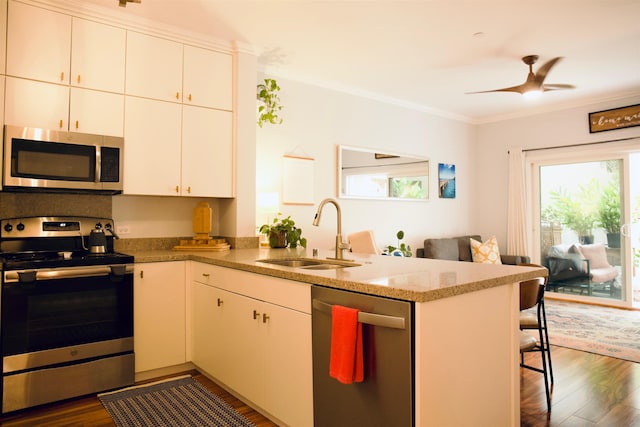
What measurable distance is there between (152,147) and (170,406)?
5.96 feet

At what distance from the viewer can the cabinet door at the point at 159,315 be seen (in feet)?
9.55

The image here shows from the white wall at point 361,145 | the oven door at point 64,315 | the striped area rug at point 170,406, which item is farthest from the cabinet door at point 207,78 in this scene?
the striped area rug at point 170,406

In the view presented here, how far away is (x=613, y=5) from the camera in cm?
307

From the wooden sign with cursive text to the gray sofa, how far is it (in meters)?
1.88

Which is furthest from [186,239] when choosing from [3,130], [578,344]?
[578,344]

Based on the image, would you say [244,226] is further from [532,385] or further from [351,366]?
[532,385]

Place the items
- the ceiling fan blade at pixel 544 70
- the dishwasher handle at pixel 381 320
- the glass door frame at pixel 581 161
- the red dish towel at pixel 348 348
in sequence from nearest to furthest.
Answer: the dishwasher handle at pixel 381 320 < the red dish towel at pixel 348 348 < the ceiling fan blade at pixel 544 70 < the glass door frame at pixel 581 161

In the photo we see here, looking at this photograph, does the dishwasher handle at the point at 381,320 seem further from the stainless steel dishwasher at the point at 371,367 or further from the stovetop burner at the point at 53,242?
the stovetop burner at the point at 53,242

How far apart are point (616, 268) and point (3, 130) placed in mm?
6426

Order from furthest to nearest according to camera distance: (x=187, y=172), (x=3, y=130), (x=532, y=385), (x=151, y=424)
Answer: (x=187, y=172) → (x=532, y=385) → (x=3, y=130) → (x=151, y=424)

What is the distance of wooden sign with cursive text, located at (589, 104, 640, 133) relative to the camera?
514 cm

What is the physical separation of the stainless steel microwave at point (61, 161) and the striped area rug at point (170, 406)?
1.38 metres

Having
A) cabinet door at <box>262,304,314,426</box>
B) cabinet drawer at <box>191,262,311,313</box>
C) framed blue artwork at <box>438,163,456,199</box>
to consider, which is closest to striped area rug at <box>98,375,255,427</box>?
cabinet door at <box>262,304,314,426</box>

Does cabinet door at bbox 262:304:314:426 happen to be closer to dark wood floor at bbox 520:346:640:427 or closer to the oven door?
the oven door
